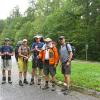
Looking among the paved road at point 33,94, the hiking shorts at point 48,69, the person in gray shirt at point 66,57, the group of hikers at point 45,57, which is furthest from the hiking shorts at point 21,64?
the person in gray shirt at point 66,57

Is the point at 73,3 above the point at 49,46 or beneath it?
above

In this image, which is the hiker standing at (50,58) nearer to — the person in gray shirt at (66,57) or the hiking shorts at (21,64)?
the person in gray shirt at (66,57)

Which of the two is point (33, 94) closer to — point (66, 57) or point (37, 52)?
point (66, 57)

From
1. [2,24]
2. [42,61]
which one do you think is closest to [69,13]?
[42,61]

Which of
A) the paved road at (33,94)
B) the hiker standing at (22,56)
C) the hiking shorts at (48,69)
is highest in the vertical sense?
the hiker standing at (22,56)

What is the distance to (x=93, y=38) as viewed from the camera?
Answer: 5459 centimetres

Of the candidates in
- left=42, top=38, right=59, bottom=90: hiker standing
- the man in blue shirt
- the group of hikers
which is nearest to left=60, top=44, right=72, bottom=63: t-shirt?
the group of hikers

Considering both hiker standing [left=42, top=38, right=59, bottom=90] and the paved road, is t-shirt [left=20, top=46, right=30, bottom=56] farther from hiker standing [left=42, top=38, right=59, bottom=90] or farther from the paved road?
the paved road

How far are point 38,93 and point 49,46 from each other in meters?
1.96

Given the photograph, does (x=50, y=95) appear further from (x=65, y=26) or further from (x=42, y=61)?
(x=65, y=26)

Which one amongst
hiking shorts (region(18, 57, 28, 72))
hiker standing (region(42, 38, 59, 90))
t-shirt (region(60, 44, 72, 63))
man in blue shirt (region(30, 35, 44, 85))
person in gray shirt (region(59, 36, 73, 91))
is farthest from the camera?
hiking shorts (region(18, 57, 28, 72))

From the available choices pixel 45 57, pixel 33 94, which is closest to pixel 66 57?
pixel 45 57

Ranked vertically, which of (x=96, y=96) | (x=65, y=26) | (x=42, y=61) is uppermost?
(x=65, y=26)

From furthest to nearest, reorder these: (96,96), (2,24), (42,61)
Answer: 1. (2,24)
2. (42,61)
3. (96,96)
